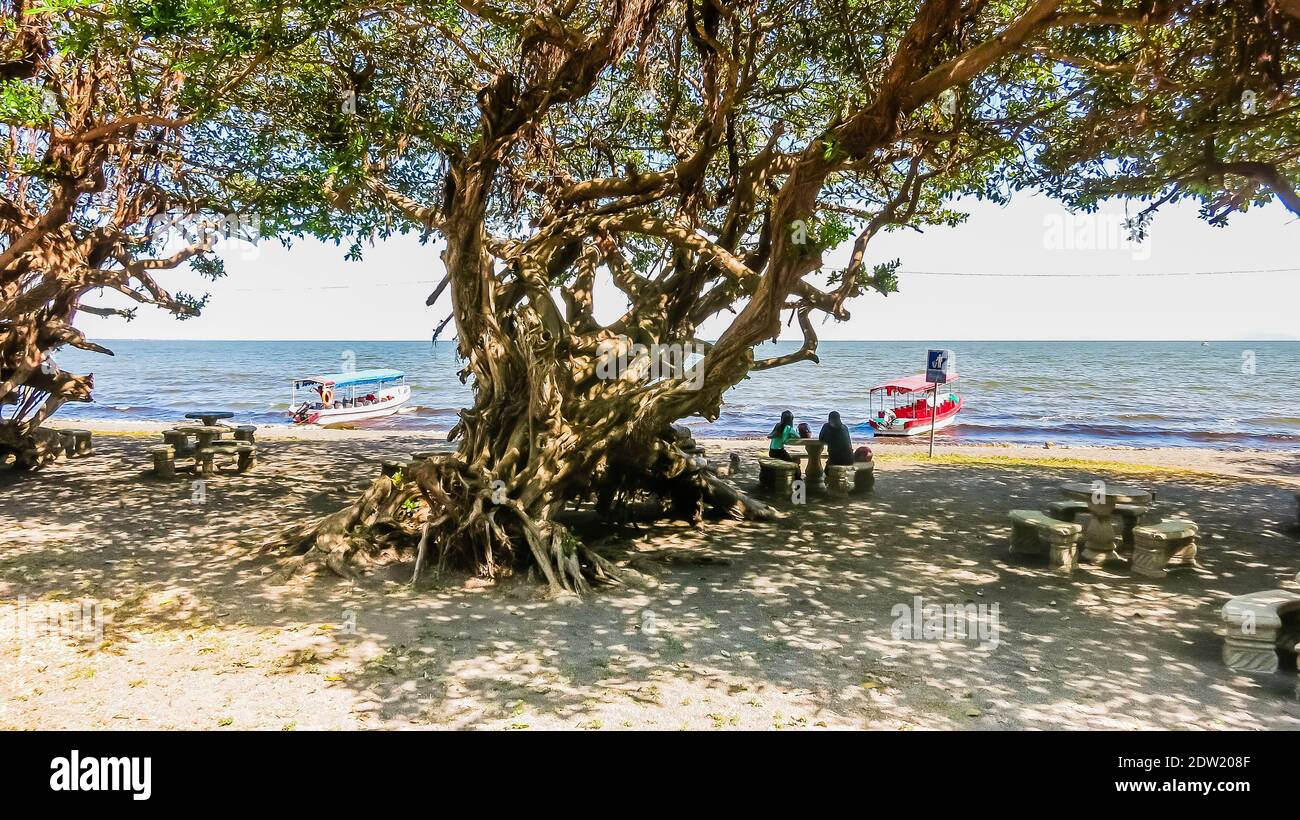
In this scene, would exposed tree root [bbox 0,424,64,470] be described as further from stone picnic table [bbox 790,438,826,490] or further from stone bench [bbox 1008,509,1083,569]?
stone bench [bbox 1008,509,1083,569]

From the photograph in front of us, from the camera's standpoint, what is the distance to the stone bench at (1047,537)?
9.62 m

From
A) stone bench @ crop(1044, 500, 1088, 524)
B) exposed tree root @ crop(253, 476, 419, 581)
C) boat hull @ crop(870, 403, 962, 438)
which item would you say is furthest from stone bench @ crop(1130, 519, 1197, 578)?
boat hull @ crop(870, 403, 962, 438)

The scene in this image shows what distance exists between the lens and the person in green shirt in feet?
50.7

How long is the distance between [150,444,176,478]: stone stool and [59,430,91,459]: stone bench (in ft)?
12.4

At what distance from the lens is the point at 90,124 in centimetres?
1081

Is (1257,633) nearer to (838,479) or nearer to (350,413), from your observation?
(838,479)

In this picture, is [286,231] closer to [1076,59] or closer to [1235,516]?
[1076,59]

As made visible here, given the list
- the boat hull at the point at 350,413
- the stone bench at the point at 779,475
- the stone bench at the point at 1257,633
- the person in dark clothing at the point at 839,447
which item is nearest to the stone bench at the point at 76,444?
the stone bench at the point at 779,475

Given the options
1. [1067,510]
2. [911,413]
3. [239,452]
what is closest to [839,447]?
[1067,510]

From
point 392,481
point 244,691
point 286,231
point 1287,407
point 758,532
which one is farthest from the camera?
point 1287,407

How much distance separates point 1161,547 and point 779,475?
20.5 feet

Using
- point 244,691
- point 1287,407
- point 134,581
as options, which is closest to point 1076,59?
point 244,691

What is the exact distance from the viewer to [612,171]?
45.0 ft

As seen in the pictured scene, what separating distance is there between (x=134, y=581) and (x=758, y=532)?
7698 mm
